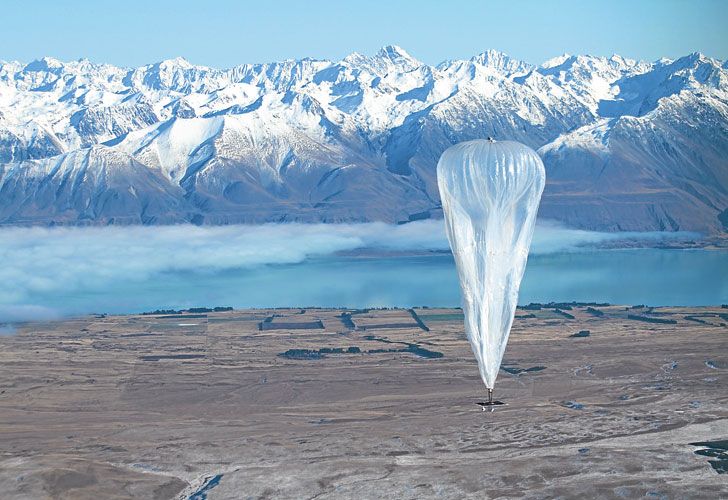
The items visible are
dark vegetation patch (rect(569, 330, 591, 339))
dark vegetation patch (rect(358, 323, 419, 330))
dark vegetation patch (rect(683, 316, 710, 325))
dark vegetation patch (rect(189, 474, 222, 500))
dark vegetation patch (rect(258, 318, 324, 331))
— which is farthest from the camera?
dark vegetation patch (rect(258, 318, 324, 331))

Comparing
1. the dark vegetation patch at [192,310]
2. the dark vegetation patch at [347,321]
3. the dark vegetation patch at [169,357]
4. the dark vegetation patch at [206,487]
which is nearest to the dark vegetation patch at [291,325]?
the dark vegetation patch at [347,321]

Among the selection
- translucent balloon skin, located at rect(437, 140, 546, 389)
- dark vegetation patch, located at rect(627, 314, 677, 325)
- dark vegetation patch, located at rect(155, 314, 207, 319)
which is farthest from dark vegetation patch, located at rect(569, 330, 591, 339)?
translucent balloon skin, located at rect(437, 140, 546, 389)

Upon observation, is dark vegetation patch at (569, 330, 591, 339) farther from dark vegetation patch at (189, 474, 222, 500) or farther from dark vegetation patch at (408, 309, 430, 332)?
dark vegetation patch at (189, 474, 222, 500)

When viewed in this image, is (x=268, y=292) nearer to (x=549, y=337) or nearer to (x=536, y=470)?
(x=549, y=337)

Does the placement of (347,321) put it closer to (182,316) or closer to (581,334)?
(182,316)

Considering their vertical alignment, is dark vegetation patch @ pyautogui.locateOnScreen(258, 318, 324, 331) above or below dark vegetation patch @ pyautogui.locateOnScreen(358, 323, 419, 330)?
below

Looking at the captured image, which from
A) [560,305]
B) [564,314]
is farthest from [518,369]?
[560,305]

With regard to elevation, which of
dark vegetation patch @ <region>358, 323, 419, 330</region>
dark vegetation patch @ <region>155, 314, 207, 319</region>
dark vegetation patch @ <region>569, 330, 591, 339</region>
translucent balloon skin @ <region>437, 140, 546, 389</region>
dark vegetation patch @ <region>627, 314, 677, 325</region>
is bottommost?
dark vegetation patch @ <region>155, 314, 207, 319</region>

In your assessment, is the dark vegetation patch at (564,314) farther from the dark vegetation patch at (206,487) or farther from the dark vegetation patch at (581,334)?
the dark vegetation patch at (206,487)
